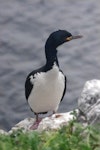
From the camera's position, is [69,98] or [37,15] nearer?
[69,98]

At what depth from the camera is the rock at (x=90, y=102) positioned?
24.5ft

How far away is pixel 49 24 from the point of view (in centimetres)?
1808

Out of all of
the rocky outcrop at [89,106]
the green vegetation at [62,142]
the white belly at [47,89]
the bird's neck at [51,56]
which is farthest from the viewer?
the white belly at [47,89]

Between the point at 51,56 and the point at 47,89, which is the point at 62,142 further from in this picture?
the point at 47,89

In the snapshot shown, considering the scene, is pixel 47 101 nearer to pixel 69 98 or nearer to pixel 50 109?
pixel 50 109

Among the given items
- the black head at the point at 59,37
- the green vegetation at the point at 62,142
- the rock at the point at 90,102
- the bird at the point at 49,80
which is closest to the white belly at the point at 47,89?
A: the bird at the point at 49,80

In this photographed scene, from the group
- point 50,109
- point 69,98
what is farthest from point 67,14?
point 50,109

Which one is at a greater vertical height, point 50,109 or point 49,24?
point 49,24

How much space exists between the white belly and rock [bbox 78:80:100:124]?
1970 millimetres

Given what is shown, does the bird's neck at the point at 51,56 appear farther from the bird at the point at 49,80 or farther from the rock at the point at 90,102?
the rock at the point at 90,102

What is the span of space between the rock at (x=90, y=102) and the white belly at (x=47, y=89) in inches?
77.5

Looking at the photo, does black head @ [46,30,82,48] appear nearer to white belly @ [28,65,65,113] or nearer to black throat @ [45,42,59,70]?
black throat @ [45,42,59,70]

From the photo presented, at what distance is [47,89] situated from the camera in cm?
1093

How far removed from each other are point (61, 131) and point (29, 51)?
10739 millimetres
